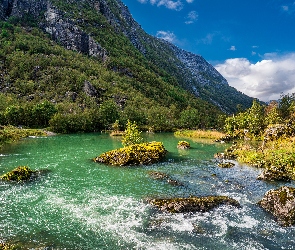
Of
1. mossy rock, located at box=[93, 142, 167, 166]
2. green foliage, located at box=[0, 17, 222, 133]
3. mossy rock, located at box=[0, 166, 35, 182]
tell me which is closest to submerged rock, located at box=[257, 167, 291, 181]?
mossy rock, located at box=[93, 142, 167, 166]

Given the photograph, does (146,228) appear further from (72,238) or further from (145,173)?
(145,173)

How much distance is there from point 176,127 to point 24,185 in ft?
400

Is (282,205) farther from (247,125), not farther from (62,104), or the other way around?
(62,104)

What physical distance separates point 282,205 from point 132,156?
25.9 m

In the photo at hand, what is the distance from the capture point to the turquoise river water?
1819 cm

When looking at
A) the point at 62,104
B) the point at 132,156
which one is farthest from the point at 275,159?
the point at 62,104

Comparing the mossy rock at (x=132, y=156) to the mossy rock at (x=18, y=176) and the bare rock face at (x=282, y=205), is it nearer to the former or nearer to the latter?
the mossy rock at (x=18, y=176)

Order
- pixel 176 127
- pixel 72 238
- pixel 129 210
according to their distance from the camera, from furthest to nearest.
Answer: pixel 176 127 < pixel 129 210 < pixel 72 238

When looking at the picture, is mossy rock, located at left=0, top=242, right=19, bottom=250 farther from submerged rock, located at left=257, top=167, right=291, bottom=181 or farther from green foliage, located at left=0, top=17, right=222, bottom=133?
green foliage, located at left=0, top=17, right=222, bottom=133

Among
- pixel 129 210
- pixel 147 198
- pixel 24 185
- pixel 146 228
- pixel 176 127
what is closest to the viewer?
pixel 146 228

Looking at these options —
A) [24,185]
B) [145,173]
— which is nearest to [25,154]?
[24,185]

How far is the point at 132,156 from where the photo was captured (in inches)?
1748

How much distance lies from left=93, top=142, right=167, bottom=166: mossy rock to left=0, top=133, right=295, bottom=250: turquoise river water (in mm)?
4669

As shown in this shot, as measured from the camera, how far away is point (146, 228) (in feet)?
65.8
